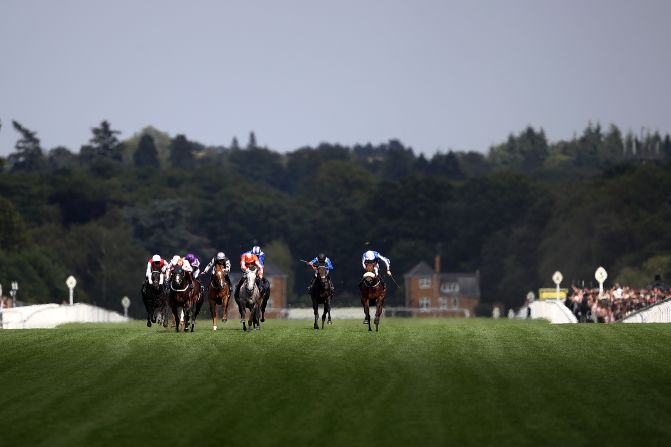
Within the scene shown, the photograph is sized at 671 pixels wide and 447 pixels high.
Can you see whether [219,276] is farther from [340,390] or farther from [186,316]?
[340,390]

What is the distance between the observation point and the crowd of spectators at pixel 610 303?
64.1 metres

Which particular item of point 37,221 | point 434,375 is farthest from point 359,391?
point 37,221

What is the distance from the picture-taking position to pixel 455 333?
39656mm

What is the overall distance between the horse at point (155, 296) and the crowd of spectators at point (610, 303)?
71.3 ft

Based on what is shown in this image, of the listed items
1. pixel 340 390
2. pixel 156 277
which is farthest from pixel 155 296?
pixel 340 390

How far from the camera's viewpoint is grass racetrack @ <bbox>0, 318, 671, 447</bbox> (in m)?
24.2

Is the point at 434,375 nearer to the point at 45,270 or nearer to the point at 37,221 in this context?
the point at 45,270

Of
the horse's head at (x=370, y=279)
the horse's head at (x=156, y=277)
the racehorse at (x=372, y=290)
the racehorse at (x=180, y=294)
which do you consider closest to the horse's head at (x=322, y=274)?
the racehorse at (x=372, y=290)

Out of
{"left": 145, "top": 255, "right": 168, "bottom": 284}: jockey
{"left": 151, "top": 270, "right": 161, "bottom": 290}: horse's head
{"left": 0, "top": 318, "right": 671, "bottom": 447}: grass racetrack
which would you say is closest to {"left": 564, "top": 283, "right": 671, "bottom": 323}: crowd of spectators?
{"left": 145, "top": 255, "right": 168, "bottom": 284}: jockey

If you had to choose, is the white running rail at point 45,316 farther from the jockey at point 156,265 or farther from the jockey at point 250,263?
the jockey at point 250,263

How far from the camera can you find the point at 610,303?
64.4 m

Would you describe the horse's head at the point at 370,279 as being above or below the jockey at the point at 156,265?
below

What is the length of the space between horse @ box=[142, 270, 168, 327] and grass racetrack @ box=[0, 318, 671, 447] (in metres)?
Answer: 7.28

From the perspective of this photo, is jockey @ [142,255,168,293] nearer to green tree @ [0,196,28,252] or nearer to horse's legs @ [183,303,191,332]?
horse's legs @ [183,303,191,332]
